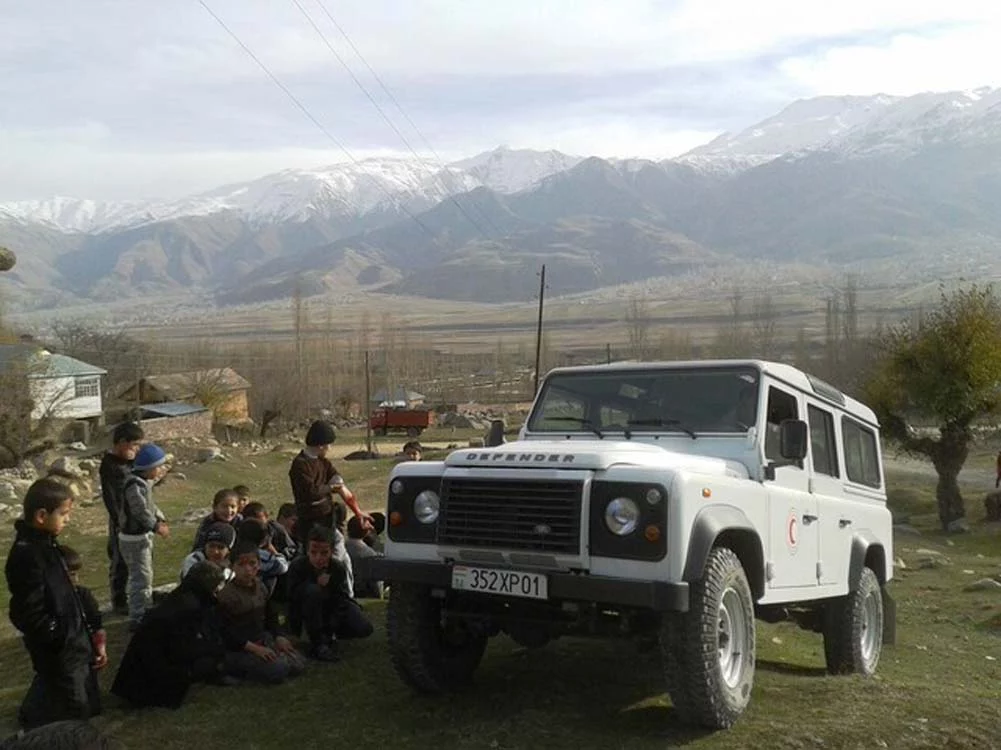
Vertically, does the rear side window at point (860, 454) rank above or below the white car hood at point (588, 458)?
below

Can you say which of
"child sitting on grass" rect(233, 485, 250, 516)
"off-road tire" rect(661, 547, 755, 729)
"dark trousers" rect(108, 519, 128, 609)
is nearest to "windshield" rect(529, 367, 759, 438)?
"off-road tire" rect(661, 547, 755, 729)

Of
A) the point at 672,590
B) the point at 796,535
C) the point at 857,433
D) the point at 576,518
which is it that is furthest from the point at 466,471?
the point at 857,433

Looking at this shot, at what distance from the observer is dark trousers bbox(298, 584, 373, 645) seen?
8.01 m

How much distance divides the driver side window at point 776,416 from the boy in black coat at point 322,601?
3.49 m

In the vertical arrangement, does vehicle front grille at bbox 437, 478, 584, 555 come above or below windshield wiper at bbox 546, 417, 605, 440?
below

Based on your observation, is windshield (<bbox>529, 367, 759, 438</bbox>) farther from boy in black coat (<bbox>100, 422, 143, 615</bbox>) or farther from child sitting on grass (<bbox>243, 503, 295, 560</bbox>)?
boy in black coat (<bbox>100, 422, 143, 615</bbox>)

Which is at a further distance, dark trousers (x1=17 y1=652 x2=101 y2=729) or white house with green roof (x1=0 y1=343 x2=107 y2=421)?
white house with green roof (x1=0 y1=343 x2=107 y2=421)

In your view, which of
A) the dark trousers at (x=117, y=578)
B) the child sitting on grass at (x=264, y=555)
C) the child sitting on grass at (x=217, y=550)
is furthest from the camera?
the dark trousers at (x=117, y=578)

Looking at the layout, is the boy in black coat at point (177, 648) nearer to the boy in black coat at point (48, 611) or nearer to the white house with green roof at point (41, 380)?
the boy in black coat at point (48, 611)

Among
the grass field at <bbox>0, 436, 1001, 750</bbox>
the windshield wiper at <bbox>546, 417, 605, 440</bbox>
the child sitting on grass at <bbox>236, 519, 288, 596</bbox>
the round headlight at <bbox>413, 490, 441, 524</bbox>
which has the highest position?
the windshield wiper at <bbox>546, 417, 605, 440</bbox>

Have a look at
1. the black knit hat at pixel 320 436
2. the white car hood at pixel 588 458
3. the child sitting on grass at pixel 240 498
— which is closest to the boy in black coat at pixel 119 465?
the child sitting on grass at pixel 240 498

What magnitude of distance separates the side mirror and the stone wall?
4651 cm

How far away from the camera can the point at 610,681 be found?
289 inches

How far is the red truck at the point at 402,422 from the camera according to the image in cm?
6594
